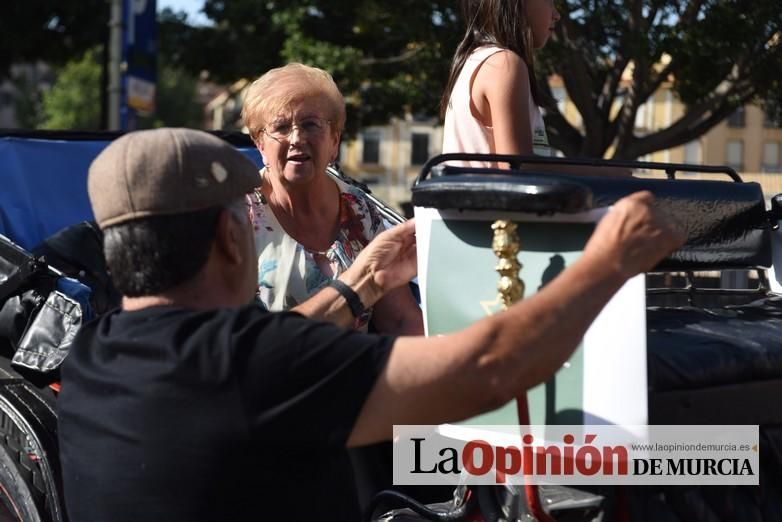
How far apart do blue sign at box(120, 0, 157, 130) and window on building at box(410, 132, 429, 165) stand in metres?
54.3

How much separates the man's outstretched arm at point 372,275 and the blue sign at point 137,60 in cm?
1050

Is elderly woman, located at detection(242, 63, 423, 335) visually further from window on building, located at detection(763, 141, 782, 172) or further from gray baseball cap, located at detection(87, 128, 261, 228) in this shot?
window on building, located at detection(763, 141, 782, 172)

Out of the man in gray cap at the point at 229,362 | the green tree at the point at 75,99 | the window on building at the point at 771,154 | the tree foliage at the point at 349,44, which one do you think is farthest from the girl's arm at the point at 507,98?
the window on building at the point at 771,154

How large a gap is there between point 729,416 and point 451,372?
94cm

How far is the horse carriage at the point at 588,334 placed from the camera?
230cm

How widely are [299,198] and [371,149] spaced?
6482 centimetres

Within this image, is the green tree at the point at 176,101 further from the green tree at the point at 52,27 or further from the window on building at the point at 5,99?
the green tree at the point at 52,27

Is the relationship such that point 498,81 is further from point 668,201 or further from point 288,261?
point 288,261

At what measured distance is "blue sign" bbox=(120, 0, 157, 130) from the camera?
1301 centimetres

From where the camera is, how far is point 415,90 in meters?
13.2

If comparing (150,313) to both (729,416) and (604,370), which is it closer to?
(604,370)

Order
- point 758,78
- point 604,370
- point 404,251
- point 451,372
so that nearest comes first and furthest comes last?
point 451,372 < point 604,370 < point 404,251 < point 758,78

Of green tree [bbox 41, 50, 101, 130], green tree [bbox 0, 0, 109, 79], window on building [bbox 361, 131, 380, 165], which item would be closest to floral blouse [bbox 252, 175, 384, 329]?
green tree [bbox 0, 0, 109, 79]

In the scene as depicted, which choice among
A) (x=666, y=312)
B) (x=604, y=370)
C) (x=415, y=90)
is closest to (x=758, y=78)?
(x=415, y=90)
